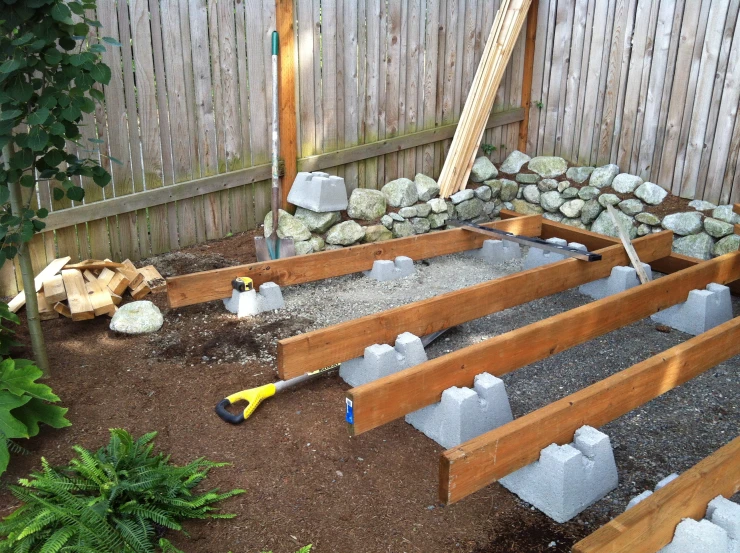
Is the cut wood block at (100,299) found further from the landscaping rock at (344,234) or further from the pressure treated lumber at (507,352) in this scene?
the pressure treated lumber at (507,352)

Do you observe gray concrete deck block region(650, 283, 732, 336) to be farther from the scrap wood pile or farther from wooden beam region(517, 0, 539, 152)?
the scrap wood pile

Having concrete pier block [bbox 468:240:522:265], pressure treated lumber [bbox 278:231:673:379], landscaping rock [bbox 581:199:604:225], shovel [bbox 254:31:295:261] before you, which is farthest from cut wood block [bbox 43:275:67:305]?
landscaping rock [bbox 581:199:604:225]

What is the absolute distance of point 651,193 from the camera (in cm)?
652

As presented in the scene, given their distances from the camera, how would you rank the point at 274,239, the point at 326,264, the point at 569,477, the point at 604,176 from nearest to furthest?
the point at 569,477 → the point at 326,264 → the point at 274,239 → the point at 604,176

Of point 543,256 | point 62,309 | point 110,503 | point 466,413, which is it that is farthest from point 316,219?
point 110,503

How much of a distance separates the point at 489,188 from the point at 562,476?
4.66 meters

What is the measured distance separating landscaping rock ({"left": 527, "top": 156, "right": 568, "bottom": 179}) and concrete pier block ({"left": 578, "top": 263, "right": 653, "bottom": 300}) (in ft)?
7.32

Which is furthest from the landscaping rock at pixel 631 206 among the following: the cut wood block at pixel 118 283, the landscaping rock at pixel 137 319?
the cut wood block at pixel 118 283

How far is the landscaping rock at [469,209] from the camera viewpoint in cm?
692

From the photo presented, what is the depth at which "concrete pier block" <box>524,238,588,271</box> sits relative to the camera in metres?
5.66

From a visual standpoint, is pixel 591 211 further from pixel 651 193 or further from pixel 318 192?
pixel 318 192

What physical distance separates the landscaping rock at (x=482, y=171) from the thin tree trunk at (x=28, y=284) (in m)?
4.65

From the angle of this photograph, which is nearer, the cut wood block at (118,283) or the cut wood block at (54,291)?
the cut wood block at (54,291)

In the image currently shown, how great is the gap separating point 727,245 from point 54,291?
5.41 metres
